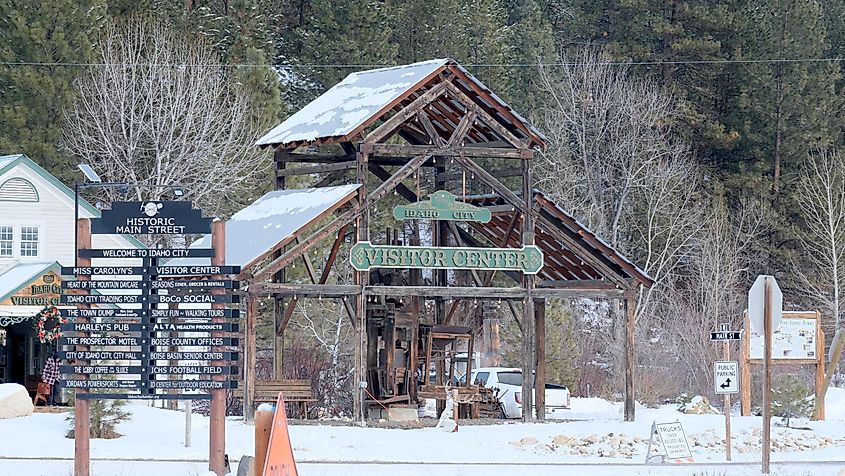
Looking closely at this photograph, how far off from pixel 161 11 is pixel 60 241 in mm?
18699

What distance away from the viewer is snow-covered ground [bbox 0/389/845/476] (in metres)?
22.7

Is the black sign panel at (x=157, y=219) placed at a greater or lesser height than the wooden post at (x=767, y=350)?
greater

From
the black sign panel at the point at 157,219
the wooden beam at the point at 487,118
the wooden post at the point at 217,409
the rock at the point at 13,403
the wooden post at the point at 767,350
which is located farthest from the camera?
the wooden beam at the point at 487,118

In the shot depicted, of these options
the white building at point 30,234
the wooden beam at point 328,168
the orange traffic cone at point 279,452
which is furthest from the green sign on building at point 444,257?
the orange traffic cone at point 279,452

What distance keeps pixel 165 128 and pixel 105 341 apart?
3150cm

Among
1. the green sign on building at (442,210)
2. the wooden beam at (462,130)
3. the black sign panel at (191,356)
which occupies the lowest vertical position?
the black sign panel at (191,356)

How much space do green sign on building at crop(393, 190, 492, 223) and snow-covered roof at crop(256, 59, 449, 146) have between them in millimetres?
2208

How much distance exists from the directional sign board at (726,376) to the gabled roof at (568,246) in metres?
10.0

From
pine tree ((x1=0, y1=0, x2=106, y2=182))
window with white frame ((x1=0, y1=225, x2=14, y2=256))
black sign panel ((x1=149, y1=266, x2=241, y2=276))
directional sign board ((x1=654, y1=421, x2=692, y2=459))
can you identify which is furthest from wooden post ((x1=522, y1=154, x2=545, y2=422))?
pine tree ((x1=0, y1=0, x2=106, y2=182))

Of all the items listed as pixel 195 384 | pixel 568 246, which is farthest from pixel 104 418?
pixel 568 246

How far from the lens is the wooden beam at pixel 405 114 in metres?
32.8

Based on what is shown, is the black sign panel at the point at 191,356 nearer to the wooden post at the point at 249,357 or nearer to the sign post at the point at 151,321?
the sign post at the point at 151,321

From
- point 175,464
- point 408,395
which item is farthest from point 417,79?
point 175,464

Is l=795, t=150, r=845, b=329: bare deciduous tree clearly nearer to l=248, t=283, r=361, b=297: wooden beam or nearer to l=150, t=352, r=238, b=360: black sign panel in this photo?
l=248, t=283, r=361, b=297: wooden beam
